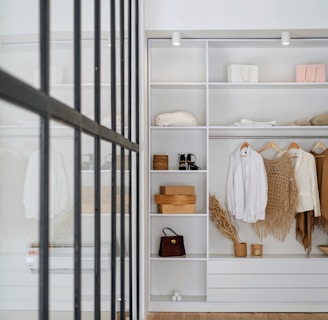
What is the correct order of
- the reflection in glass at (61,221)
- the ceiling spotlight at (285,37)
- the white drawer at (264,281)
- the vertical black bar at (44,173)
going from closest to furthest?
the vertical black bar at (44,173), the reflection in glass at (61,221), the ceiling spotlight at (285,37), the white drawer at (264,281)

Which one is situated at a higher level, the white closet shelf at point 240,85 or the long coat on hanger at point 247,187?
the white closet shelf at point 240,85

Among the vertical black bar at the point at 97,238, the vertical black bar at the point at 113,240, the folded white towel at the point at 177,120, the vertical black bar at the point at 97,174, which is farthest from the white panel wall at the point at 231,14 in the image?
Result: the vertical black bar at the point at 97,238

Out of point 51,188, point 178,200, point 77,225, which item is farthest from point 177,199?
point 51,188

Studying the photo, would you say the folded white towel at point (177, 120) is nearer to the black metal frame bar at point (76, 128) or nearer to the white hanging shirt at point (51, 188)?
the black metal frame bar at point (76, 128)

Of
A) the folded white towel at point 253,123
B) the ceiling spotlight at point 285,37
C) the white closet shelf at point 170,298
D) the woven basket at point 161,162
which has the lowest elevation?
the white closet shelf at point 170,298

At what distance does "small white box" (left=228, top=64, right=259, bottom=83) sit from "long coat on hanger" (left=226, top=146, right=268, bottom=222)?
22.9 inches

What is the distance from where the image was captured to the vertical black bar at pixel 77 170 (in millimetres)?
2100

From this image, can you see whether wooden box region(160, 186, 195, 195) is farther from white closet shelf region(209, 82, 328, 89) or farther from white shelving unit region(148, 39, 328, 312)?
white closet shelf region(209, 82, 328, 89)

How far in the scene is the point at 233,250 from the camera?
5.54 metres

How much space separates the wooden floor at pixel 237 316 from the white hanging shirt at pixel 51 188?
3.21 m

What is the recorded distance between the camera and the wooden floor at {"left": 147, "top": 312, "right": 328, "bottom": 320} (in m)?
4.97

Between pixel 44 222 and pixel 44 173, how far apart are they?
0.43 feet

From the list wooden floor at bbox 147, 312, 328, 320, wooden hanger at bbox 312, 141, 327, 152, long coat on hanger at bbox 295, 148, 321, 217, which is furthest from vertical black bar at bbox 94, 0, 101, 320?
wooden hanger at bbox 312, 141, 327, 152

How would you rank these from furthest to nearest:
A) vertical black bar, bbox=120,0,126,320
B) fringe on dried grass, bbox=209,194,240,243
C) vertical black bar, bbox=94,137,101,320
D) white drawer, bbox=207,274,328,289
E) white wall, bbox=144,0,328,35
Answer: fringe on dried grass, bbox=209,194,240,243 < white drawer, bbox=207,274,328,289 < white wall, bbox=144,0,328,35 < vertical black bar, bbox=120,0,126,320 < vertical black bar, bbox=94,137,101,320
